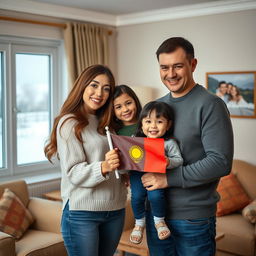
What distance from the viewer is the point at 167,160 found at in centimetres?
202

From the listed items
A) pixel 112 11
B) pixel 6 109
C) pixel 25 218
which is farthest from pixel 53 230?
pixel 112 11

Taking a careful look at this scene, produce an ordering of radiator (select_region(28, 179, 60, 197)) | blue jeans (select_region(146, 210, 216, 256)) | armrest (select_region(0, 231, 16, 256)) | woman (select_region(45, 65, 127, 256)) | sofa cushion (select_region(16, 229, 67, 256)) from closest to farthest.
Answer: blue jeans (select_region(146, 210, 216, 256)), woman (select_region(45, 65, 127, 256)), armrest (select_region(0, 231, 16, 256)), sofa cushion (select_region(16, 229, 67, 256)), radiator (select_region(28, 179, 60, 197))

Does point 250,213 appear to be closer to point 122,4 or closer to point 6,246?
point 6,246

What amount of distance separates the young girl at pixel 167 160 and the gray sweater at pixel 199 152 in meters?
0.04

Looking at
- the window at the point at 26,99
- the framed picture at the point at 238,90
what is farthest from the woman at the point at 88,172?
the framed picture at the point at 238,90

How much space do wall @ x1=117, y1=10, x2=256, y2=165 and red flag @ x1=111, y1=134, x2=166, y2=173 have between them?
9.62 ft

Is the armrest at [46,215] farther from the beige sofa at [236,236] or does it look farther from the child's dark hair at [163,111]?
the child's dark hair at [163,111]

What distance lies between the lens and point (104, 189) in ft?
7.63

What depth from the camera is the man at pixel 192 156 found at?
1928 millimetres

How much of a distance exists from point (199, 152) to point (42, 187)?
121 inches

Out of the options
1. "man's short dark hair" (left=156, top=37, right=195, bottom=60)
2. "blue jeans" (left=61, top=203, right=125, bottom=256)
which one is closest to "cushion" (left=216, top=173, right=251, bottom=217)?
"blue jeans" (left=61, top=203, right=125, bottom=256)

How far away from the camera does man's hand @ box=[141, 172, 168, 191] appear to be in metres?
2.04

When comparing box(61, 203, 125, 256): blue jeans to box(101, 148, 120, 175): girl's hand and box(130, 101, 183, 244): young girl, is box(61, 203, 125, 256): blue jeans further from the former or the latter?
box(101, 148, 120, 175): girl's hand

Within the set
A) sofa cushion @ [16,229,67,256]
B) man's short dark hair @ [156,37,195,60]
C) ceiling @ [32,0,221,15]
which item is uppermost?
ceiling @ [32,0,221,15]
